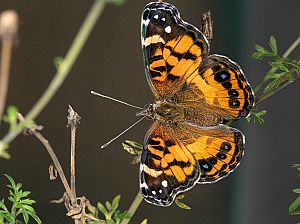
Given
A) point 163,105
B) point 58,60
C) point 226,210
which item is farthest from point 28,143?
point 58,60

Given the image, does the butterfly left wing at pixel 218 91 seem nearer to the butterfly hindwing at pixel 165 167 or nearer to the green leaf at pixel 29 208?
the butterfly hindwing at pixel 165 167

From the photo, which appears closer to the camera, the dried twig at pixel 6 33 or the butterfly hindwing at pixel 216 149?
the dried twig at pixel 6 33

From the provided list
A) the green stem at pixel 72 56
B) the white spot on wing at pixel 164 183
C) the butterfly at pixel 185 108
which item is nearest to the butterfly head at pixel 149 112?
the butterfly at pixel 185 108

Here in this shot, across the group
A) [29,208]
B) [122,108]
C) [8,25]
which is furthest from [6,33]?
[122,108]

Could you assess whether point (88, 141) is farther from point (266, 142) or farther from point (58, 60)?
point (58, 60)

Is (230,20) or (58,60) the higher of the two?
(58,60)

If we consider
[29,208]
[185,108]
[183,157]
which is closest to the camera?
[29,208]

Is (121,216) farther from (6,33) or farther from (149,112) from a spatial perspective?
(6,33)
